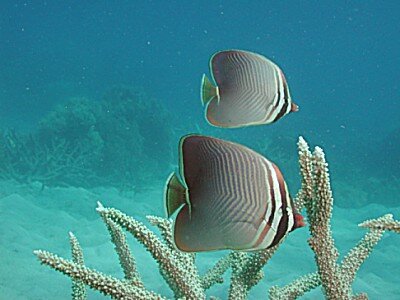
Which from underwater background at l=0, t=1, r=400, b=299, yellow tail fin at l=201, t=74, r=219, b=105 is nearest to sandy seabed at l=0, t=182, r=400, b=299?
underwater background at l=0, t=1, r=400, b=299

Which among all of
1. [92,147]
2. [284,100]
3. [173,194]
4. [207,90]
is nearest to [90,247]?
[92,147]

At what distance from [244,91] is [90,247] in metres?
6.96

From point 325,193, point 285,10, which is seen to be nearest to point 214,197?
point 325,193

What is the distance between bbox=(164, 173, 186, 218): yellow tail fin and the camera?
4.27 feet

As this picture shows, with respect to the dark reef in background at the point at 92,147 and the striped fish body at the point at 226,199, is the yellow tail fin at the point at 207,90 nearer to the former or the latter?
the striped fish body at the point at 226,199

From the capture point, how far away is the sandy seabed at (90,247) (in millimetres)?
6246

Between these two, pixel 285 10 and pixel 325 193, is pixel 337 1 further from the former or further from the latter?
pixel 325 193

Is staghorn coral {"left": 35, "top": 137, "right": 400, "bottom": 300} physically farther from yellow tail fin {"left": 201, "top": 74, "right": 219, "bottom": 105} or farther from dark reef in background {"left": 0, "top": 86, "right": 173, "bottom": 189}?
dark reef in background {"left": 0, "top": 86, "right": 173, "bottom": 189}

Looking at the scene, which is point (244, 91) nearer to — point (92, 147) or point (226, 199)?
point (226, 199)

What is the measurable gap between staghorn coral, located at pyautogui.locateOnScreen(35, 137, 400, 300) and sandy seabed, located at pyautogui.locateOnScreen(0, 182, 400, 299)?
3009 mm

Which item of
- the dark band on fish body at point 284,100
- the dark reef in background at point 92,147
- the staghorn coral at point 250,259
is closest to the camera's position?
the dark band on fish body at point 284,100

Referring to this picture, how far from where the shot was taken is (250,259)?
286 centimetres

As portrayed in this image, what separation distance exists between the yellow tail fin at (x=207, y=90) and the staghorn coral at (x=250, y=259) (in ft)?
1.50

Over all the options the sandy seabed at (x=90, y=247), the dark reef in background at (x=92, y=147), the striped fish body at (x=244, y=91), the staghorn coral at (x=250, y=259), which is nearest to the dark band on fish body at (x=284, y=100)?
the striped fish body at (x=244, y=91)
